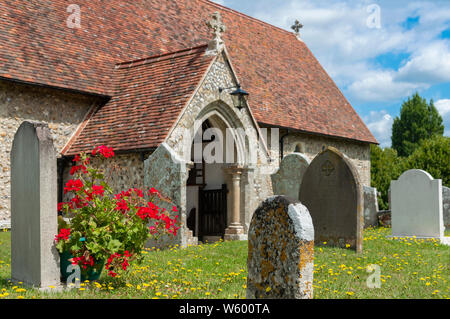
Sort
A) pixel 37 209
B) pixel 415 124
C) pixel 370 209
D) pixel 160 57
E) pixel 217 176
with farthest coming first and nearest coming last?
pixel 415 124
pixel 370 209
pixel 217 176
pixel 160 57
pixel 37 209

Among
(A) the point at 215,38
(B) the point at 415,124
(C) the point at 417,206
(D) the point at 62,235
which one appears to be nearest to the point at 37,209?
(D) the point at 62,235

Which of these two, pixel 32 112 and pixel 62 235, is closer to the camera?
pixel 62 235

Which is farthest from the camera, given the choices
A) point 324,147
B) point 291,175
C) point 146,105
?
point 324,147

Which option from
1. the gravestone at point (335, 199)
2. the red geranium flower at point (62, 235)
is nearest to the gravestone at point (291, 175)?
the gravestone at point (335, 199)

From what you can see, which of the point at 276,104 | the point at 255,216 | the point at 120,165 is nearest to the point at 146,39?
the point at 276,104

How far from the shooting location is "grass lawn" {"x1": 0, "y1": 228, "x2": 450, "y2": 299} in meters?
6.13

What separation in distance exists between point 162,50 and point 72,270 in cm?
1195

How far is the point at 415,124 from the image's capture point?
5306cm

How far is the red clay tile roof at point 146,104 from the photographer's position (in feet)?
38.7

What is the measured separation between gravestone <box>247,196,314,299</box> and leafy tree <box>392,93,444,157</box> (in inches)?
2007

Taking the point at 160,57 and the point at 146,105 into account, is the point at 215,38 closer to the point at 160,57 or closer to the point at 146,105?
the point at 160,57

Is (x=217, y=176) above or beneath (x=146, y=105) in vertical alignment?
beneath

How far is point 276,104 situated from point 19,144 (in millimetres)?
13577

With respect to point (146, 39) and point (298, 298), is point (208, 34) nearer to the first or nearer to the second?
point (146, 39)
